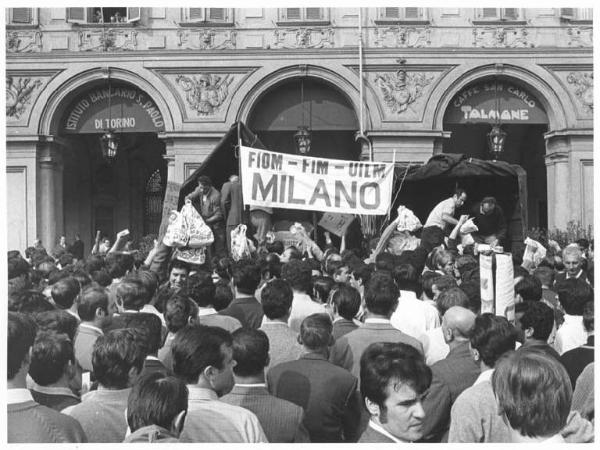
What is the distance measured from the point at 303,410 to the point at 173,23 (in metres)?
17.7

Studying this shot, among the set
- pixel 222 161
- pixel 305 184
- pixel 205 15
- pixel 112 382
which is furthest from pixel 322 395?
pixel 205 15

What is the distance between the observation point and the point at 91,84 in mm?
20641

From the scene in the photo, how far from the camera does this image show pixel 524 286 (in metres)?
6.45

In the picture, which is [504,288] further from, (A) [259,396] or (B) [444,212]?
(B) [444,212]

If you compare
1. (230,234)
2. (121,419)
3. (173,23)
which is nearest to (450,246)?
(230,234)

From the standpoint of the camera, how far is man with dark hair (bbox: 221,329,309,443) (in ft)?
13.4

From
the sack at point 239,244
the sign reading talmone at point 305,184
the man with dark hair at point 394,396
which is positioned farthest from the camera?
the sign reading talmone at point 305,184

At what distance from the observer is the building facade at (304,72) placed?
20344 millimetres

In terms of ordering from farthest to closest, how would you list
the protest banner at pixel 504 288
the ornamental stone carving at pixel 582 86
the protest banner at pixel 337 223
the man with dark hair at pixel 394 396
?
the ornamental stone carving at pixel 582 86 → the protest banner at pixel 337 223 → the protest banner at pixel 504 288 → the man with dark hair at pixel 394 396

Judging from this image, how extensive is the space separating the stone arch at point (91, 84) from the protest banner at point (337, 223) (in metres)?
6.57

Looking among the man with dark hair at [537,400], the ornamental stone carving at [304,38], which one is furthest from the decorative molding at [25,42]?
the man with dark hair at [537,400]

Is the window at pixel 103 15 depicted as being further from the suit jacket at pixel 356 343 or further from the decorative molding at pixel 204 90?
the suit jacket at pixel 356 343

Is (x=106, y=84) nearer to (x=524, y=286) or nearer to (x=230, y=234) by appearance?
(x=230, y=234)

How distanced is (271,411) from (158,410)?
40.7 inches
